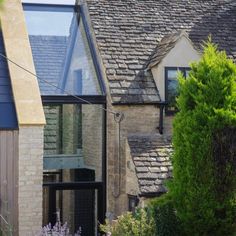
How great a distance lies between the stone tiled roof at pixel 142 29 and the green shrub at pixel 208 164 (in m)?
4.48

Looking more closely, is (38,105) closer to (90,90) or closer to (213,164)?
(90,90)

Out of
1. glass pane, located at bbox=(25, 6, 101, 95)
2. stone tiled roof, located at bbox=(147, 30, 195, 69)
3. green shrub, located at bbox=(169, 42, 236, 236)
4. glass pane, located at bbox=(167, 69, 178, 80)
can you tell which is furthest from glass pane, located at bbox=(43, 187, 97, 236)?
green shrub, located at bbox=(169, 42, 236, 236)

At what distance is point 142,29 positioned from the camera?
1838 cm

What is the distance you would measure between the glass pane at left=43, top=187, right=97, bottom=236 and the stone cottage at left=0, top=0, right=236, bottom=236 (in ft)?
0.08

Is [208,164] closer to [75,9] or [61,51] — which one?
[61,51]

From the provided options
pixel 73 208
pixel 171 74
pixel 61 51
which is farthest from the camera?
pixel 61 51

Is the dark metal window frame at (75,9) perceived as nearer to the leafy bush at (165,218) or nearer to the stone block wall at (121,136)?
the stone block wall at (121,136)

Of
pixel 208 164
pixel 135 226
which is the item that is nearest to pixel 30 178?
pixel 135 226

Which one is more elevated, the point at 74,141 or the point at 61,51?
the point at 61,51

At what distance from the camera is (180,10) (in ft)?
64.3

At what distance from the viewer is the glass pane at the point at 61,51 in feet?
55.8

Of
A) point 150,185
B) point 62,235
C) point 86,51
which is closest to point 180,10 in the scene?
point 86,51

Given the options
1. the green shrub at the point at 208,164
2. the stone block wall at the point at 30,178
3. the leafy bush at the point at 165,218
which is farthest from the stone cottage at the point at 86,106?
the green shrub at the point at 208,164

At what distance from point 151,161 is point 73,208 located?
7.89ft
